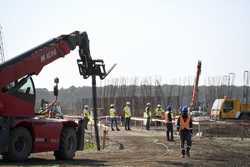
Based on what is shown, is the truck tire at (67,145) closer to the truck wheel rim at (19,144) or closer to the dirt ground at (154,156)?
the dirt ground at (154,156)

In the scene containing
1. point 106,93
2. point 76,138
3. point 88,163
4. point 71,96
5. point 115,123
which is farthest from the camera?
point 71,96

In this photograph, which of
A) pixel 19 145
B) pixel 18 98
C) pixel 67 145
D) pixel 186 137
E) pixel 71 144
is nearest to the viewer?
pixel 19 145

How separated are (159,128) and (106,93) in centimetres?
2614

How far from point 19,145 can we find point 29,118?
1167mm

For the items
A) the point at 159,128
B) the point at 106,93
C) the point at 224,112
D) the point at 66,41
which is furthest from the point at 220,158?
the point at 106,93

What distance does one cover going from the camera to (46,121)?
2075 centimetres

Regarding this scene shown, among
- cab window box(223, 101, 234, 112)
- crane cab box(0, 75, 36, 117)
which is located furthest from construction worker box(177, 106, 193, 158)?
cab window box(223, 101, 234, 112)

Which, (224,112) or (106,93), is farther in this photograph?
(106,93)

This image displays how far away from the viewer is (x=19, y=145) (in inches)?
764

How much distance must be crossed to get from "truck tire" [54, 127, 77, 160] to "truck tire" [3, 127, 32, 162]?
203 cm

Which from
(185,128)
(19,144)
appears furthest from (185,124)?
(19,144)

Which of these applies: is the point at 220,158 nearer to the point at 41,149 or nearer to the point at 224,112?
the point at 41,149

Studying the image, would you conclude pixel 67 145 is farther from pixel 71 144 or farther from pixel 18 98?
pixel 18 98

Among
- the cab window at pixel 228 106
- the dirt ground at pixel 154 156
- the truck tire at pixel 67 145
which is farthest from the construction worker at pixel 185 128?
the cab window at pixel 228 106
